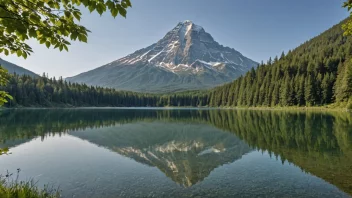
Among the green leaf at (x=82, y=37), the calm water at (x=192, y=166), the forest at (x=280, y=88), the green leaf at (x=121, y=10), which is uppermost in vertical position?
the forest at (x=280, y=88)

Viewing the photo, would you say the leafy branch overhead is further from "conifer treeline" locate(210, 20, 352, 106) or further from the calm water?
"conifer treeline" locate(210, 20, 352, 106)

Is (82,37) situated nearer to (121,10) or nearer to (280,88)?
(121,10)

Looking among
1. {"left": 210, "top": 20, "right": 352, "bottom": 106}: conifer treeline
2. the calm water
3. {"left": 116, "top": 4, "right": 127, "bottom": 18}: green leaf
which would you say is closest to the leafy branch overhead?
{"left": 116, "top": 4, "right": 127, "bottom": 18}: green leaf

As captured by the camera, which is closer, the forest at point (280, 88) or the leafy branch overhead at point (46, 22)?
the leafy branch overhead at point (46, 22)

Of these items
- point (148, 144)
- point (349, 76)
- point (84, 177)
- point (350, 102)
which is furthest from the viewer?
point (349, 76)

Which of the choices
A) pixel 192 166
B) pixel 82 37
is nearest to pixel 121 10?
pixel 82 37

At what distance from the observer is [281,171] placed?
1823cm

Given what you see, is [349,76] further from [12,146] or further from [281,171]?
[12,146]

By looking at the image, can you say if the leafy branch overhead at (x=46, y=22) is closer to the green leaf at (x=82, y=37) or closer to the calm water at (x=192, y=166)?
the green leaf at (x=82, y=37)

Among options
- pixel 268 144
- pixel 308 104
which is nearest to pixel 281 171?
pixel 268 144

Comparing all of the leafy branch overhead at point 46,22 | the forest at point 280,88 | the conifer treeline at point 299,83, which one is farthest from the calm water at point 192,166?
the conifer treeline at point 299,83

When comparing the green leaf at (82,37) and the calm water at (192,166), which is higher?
the green leaf at (82,37)

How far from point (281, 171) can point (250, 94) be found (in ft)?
445

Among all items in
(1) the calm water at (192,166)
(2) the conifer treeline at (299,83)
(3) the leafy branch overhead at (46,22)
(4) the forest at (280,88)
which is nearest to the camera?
(3) the leafy branch overhead at (46,22)
